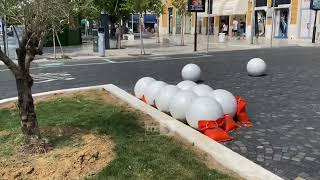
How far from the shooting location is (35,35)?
507cm

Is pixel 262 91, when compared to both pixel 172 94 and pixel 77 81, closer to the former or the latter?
pixel 172 94

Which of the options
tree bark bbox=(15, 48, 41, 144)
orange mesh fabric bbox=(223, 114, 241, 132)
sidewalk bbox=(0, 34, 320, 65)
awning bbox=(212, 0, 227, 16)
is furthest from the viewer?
awning bbox=(212, 0, 227, 16)

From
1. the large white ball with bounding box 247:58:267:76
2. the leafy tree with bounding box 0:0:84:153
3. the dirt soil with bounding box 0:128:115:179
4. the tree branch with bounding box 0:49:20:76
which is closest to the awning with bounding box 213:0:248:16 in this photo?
the large white ball with bounding box 247:58:267:76

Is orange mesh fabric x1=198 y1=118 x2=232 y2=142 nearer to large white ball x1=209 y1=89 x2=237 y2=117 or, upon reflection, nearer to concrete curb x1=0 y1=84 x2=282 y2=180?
concrete curb x1=0 y1=84 x2=282 y2=180

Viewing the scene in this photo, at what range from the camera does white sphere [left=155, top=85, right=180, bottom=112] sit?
7.69 meters

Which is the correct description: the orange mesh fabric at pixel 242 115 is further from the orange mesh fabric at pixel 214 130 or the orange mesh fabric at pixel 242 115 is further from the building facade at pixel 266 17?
the building facade at pixel 266 17

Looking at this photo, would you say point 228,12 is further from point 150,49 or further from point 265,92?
point 265,92

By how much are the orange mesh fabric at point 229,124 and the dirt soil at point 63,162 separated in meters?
2.01

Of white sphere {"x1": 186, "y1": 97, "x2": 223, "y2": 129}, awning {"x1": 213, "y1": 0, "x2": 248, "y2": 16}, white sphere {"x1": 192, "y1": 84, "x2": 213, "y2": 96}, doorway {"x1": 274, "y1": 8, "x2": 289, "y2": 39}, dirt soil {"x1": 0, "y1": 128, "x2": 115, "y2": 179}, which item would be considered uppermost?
awning {"x1": 213, "y1": 0, "x2": 248, "y2": 16}

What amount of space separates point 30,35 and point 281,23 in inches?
1412

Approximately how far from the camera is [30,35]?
5094mm

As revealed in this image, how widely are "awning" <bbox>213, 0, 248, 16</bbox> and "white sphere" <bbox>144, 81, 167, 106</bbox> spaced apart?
119 feet

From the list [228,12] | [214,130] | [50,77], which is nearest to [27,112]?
[214,130]

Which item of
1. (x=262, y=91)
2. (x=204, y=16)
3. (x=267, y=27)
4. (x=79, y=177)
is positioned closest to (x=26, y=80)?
(x=79, y=177)
